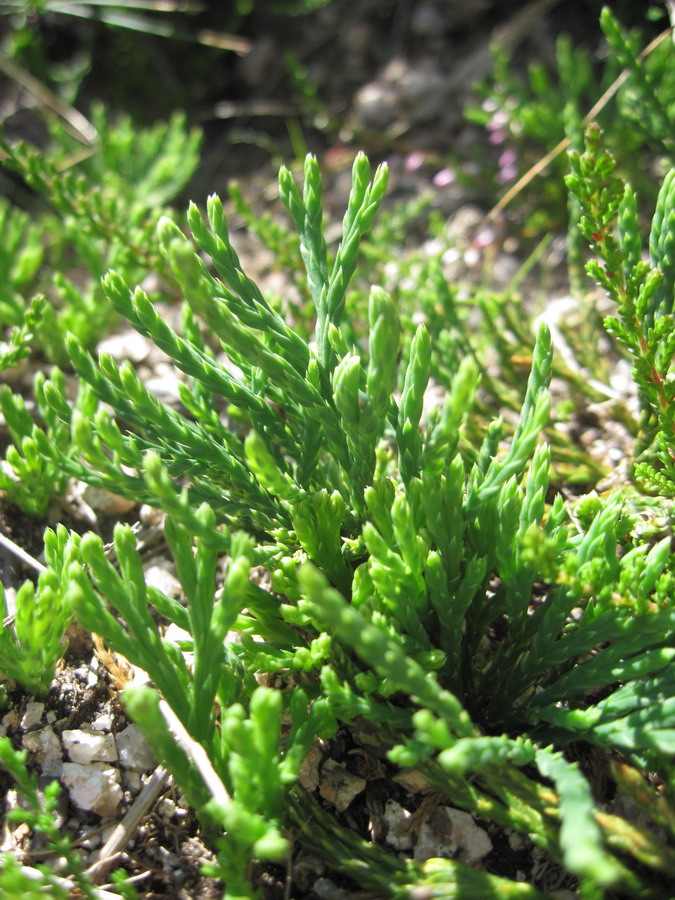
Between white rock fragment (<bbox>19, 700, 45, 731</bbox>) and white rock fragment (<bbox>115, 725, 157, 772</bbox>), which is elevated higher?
white rock fragment (<bbox>19, 700, 45, 731</bbox>)

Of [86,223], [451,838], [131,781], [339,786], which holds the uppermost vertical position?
[86,223]

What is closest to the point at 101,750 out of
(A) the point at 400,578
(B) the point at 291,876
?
(B) the point at 291,876

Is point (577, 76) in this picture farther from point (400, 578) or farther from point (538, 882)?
point (538, 882)

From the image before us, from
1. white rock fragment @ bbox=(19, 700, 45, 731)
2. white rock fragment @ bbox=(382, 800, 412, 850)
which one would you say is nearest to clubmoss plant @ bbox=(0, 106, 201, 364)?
white rock fragment @ bbox=(19, 700, 45, 731)

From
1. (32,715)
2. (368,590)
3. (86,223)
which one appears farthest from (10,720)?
(86,223)

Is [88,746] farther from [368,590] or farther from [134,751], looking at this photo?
[368,590]

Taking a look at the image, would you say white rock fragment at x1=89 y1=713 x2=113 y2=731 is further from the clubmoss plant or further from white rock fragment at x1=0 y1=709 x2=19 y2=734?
the clubmoss plant

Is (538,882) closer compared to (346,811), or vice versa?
(538,882)
